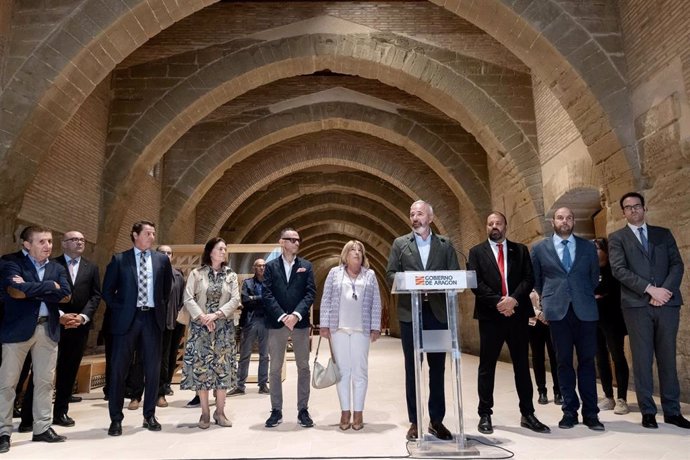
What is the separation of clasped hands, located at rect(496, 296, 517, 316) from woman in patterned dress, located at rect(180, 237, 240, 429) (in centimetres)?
211

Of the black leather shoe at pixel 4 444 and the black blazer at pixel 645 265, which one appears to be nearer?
the black leather shoe at pixel 4 444

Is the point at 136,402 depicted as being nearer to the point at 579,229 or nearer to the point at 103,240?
the point at 103,240

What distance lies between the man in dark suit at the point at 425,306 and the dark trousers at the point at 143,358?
76.3 inches

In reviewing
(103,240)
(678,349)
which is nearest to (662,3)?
(678,349)

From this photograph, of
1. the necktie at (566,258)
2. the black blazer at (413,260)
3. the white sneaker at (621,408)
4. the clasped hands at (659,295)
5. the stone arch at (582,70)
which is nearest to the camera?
the black blazer at (413,260)

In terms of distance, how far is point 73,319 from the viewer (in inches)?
167

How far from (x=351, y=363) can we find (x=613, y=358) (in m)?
2.57

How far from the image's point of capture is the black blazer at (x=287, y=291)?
4383 millimetres

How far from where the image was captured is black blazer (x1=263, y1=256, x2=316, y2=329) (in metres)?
4.38

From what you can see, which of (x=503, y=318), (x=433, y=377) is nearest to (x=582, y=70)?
(x=503, y=318)

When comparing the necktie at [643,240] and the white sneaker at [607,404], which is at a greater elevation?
the necktie at [643,240]

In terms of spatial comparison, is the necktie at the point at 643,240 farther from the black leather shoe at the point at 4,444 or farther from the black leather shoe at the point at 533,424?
the black leather shoe at the point at 4,444

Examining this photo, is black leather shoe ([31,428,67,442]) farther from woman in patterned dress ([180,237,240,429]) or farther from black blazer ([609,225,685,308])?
black blazer ([609,225,685,308])

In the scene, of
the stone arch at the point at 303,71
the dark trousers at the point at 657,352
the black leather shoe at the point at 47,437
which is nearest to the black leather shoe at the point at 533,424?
the dark trousers at the point at 657,352
